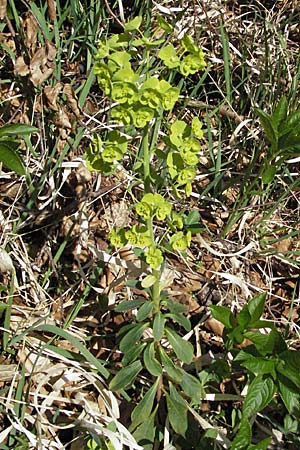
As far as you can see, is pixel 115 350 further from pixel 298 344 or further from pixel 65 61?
pixel 65 61

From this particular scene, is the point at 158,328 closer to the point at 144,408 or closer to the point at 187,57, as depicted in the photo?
the point at 144,408

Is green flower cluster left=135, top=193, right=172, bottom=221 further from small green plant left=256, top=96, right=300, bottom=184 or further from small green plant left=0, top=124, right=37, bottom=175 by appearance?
small green plant left=256, top=96, right=300, bottom=184

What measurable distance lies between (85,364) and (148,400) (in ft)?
0.92

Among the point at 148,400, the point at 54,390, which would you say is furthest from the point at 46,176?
the point at 148,400

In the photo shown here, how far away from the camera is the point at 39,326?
201 centimetres

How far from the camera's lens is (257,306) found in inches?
73.4

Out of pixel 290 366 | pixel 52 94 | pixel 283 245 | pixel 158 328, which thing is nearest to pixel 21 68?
pixel 52 94

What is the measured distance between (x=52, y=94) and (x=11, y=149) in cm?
35

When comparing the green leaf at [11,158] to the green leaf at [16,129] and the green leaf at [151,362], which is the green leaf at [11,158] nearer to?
the green leaf at [16,129]

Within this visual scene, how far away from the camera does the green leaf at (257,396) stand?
174cm

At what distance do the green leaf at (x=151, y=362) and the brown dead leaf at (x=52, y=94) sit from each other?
2.56 feet

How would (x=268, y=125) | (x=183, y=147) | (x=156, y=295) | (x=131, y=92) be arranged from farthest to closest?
(x=268, y=125)
(x=156, y=295)
(x=183, y=147)
(x=131, y=92)

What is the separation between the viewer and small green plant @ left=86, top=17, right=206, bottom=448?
144cm

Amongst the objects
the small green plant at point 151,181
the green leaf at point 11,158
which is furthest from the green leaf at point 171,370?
the green leaf at point 11,158
